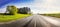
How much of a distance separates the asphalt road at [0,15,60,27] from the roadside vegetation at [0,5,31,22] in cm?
7

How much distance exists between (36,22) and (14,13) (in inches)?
15.6

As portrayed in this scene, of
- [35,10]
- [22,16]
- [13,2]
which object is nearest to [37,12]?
[35,10]

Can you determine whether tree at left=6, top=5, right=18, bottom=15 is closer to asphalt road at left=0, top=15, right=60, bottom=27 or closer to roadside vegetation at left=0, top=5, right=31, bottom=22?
roadside vegetation at left=0, top=5, right=31, bottom=22

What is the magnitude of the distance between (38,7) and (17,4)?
1.15ft

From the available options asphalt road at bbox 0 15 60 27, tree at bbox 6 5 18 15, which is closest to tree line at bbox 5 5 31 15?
tree at bbox 6 5 18 15

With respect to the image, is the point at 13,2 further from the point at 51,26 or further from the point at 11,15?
the point at 51,26

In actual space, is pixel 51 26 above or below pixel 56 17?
below

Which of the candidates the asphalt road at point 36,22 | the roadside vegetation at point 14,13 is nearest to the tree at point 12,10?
the roadside vegetation at point 14,13

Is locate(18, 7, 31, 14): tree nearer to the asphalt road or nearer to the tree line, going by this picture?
the tree line

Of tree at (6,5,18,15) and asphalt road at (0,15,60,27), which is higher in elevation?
tree at (6,5,18,15)

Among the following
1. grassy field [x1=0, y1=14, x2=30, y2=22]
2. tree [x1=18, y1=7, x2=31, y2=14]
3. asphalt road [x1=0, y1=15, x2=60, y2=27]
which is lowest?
asphalt road [x1=0, y1=15, x2=60, y2=27]

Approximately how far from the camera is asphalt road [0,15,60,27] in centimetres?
223

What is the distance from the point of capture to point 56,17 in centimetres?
225

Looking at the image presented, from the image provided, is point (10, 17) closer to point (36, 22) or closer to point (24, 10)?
point (24, 10)
